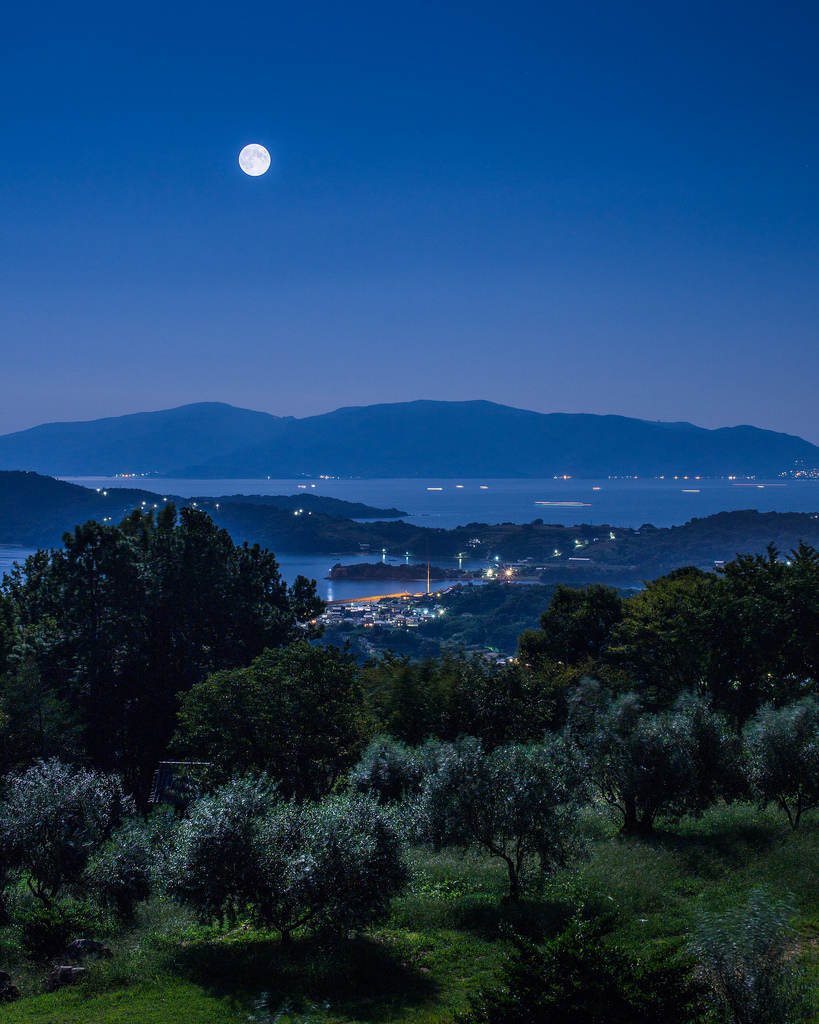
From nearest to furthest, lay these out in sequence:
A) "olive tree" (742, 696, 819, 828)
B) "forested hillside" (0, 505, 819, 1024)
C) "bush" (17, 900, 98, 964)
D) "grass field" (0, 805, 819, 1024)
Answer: "forested hillside" (0, 505, 819, 1024) → "grass field" (0, 805, 819, 1024) → "bush" (17, 900, 98, 964) → "olive tree" (742, 696, 819, 828)

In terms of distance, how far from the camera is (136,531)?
116 ft

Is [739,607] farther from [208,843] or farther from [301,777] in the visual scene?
[208,843]

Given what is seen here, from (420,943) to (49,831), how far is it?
22.6ft

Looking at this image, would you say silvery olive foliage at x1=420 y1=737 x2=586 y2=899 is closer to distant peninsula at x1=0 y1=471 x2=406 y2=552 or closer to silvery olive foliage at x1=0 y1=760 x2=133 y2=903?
silvery olive foliage at x1=0 y1=760 x2=133 y2=903

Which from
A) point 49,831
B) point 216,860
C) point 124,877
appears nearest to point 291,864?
point 216,860

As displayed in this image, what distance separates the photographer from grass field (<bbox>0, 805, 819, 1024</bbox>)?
9570 millimetres

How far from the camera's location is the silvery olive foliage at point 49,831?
12.4 meters

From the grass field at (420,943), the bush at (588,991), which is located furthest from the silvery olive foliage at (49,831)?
the bush at (588,991)

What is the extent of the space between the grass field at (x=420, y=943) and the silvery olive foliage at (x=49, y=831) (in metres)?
1.19

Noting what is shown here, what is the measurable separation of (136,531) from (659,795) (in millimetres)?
28687

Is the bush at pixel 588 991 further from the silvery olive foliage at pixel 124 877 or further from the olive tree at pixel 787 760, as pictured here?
the olive tree at pixel 787 760

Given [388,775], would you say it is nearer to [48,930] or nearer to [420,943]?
[420,943]

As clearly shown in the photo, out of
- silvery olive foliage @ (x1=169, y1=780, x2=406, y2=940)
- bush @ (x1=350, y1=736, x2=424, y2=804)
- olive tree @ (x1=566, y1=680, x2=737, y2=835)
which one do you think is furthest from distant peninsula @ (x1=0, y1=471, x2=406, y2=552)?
silvery olive foliage @ (x1=169, y1=780, x2=406, y2=940)

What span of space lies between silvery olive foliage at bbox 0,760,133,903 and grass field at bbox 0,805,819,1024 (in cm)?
119
